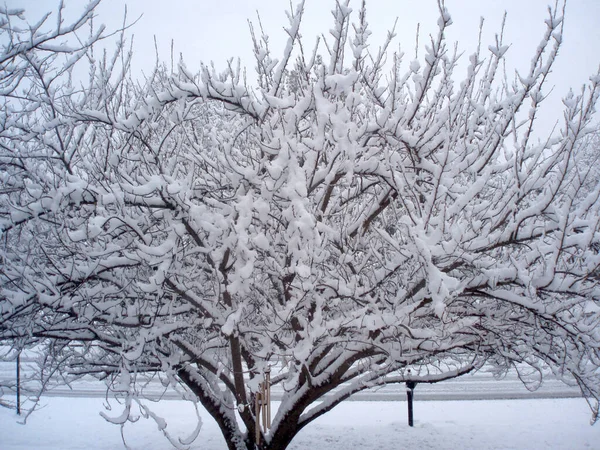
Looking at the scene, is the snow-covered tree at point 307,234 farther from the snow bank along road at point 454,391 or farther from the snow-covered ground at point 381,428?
the snow bank along road at point 454,391

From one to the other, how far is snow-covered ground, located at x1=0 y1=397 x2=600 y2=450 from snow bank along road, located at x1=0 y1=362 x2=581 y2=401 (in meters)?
0.65

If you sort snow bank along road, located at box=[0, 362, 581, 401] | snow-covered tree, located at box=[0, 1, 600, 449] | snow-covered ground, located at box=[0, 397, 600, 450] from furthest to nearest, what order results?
snow bank along road, located at box=[0, 362, 581, 401]
snow-covered ground, located at box=[0, 397, 600, 450]
snow-covered tree, located at box=[0, 1, 600, 449]

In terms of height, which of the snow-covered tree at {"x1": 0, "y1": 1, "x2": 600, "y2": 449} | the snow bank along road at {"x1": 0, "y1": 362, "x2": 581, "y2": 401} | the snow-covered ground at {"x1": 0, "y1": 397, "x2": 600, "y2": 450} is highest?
the snow-covered tree at {"x1": 0, "y1": 1, "x2": 600, "y2": 449}

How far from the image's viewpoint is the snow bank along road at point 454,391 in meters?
10.8

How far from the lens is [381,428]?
7816 mm

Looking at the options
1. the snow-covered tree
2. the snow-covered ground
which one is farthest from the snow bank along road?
the snow-covered tree

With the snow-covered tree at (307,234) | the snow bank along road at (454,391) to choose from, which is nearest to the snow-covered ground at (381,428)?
the snow bank along road at (454,391)

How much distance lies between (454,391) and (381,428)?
461 centimetres

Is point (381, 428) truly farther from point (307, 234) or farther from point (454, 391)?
point (307, 234)

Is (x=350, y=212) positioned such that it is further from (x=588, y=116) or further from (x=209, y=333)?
(x=588, y=116)

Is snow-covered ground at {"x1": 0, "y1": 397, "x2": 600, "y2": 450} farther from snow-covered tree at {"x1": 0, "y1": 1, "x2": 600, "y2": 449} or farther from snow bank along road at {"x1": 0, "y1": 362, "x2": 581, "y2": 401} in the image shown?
snow-covered tree at {"x1": 0, "y1": 1, "x2": 600, "y2": 449}

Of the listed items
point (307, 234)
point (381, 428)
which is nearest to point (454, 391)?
point (381, 428)

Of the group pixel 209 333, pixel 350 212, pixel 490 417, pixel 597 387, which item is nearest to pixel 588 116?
pixel 597 387

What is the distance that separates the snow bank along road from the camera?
10.8 metres
